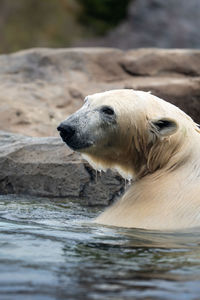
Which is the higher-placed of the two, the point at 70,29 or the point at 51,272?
the point at 70,29

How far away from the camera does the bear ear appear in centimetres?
411

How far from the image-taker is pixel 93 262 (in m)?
2.85

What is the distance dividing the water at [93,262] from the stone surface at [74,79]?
381 cm

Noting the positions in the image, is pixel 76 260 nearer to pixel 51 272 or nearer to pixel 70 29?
pixel 51 272

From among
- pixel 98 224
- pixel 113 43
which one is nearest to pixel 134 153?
pixel 98 224

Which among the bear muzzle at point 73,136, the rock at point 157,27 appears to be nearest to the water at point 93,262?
the bear muzzle at point 73,136

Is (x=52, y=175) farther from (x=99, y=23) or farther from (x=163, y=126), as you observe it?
(x=99, y=23)

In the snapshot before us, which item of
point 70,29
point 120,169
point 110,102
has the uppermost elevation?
point 70,29

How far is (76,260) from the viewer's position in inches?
113

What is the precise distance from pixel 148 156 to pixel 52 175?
1441mm

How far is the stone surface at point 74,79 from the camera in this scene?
795cm

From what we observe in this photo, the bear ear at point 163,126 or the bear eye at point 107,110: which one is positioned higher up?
the bear eye at point 107,110

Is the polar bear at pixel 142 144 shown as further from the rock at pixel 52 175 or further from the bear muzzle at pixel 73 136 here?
the rock at pixel 52 175

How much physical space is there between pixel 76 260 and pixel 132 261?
0.80 ft
